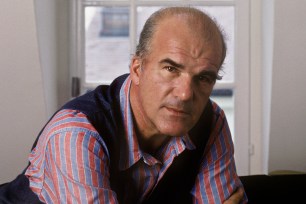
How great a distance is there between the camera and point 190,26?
1.38 metres

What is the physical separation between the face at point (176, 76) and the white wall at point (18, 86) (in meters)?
1.05

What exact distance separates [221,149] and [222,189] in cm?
14

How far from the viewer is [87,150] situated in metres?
1.31

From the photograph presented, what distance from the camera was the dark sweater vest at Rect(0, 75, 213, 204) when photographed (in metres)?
1.43

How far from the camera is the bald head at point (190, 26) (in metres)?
1.38

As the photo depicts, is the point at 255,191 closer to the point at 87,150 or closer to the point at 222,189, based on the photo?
the point at 222,189

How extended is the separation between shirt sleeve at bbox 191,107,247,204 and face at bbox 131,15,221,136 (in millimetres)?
276

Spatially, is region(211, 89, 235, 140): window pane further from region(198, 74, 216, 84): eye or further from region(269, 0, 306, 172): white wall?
region(198, 74, 216, 84): eye

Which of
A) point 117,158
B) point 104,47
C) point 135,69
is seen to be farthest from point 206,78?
point 104,47

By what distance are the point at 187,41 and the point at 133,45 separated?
1.37 metres

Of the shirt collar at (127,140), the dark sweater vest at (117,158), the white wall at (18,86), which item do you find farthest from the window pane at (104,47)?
the shirt collar at (127,140)

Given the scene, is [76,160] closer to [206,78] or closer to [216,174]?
[206,78]

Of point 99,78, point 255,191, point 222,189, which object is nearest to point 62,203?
point 222,189

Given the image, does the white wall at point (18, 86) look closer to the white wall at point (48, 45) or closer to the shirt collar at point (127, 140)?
the white wall at point (48, 45)
